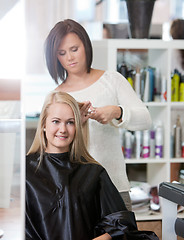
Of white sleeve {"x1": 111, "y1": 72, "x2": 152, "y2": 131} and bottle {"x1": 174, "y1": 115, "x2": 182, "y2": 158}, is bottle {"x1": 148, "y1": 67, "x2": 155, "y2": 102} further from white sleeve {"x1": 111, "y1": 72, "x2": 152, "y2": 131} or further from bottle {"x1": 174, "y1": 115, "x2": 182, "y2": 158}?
white sleeve {"x1": 111, "y1": 72, "x2": 152, "y2": 131}

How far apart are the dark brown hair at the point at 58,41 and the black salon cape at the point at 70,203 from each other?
35 centimetres

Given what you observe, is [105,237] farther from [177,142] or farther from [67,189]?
[177,142]

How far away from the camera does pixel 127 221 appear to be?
1.54 metres

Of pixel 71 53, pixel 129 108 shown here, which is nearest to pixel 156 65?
pixel 129 108

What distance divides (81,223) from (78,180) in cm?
17

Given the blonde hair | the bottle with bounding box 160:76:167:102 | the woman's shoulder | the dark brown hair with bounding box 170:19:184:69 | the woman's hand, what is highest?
the dark brown hair with bounding box 170:19:184:69

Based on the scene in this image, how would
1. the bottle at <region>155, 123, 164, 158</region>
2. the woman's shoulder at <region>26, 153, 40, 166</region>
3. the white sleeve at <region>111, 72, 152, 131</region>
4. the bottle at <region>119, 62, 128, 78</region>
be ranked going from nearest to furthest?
the woman's shoulder at <region>26, 153, 40, 166</region>
the white sleeve at <region>111, 72, 152, 131</region>
the bottle at <region>119, 62, 128, 78</region>
the bottle at <region>155, 123, 164, 158</region>

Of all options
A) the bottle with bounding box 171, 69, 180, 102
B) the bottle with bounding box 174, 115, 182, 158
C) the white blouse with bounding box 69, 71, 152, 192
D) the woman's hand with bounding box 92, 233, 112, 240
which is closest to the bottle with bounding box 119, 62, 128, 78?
the bottle with bounding box 171, 69, 180, 102

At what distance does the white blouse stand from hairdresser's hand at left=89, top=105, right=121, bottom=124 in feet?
0.11

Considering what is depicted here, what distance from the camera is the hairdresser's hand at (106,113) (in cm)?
167

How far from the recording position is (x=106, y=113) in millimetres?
1686

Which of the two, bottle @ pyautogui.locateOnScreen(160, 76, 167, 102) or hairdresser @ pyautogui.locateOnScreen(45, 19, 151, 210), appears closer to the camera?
hairdresser @ pyautogui.locateOnScreen(45, 19, 151, 210)

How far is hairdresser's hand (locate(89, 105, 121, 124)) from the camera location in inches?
65.6

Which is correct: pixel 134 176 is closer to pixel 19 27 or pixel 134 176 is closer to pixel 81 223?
pixel 81 223
